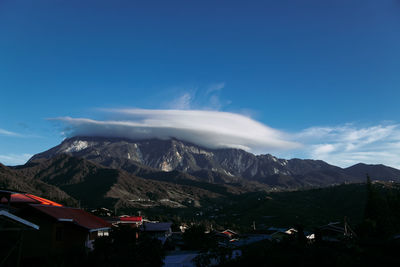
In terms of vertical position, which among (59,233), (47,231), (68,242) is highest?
(47,231)

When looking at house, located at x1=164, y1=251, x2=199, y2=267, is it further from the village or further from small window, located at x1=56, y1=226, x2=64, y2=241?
small window, located at x1=56, y1=226, x2=64, y2=241

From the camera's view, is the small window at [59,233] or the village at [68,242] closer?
the village at [68,242]

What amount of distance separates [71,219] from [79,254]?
8.36 metres

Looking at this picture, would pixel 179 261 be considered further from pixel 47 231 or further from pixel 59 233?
pixel 47 231

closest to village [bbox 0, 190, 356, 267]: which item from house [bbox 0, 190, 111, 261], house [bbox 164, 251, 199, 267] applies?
house [bbox 0, 190, 111, 261]

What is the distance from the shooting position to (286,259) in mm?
21969

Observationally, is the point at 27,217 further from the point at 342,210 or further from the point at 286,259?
the point at 342,210

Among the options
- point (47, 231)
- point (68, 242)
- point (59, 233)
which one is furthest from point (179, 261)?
point (47, 231)

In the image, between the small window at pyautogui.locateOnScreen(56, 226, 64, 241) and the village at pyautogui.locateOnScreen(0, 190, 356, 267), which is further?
the small window at pyautogui.locateOnScreen(56, 226, 64, 241)

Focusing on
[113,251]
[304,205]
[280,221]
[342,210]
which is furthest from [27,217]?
[304,205]

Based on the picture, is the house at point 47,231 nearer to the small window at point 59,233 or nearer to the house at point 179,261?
the small window at point 59,233

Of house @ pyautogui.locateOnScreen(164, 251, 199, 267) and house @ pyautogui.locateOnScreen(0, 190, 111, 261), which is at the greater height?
house @ pyautogui.locateOnScreen(0, 190, 111, 261)

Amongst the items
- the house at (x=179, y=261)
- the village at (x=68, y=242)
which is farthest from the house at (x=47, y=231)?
the house at (x=179, y=261)

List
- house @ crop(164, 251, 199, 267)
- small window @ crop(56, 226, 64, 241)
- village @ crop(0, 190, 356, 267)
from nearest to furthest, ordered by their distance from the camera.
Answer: village @ crop(0, 190, 356, 267)
small window @ crop(56, 226, 64, 241)
house @ crop(164, 251, 199, 267)
